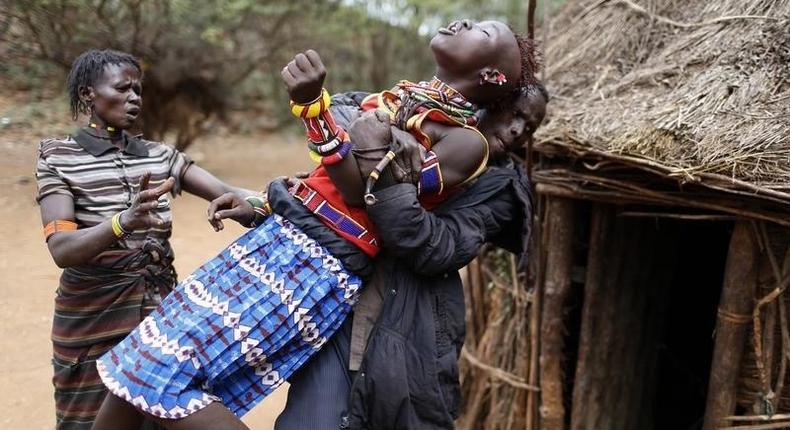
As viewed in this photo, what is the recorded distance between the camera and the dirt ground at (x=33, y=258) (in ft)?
12.9

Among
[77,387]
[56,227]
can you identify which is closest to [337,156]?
[56,227]

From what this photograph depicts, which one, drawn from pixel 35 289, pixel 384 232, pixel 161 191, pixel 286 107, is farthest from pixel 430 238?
pixel 286 107

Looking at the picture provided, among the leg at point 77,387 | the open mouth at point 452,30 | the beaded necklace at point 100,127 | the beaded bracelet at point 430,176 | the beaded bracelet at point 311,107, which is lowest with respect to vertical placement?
the leg at point 77,387

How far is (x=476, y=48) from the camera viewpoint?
2000 millimetres

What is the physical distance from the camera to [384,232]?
1.88 metres

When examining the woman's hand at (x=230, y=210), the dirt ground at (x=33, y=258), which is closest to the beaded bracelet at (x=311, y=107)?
the woman's hand at (x=230, y=210)

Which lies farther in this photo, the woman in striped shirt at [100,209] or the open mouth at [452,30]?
the woman in striped shirt at [100,209]

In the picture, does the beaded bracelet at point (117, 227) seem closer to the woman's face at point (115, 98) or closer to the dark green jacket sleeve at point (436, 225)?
the woman's face at point (115, 98)

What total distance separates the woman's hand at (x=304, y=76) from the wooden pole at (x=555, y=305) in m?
2.28

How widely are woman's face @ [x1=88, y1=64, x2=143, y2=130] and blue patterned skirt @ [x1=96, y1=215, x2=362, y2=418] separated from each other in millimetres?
710

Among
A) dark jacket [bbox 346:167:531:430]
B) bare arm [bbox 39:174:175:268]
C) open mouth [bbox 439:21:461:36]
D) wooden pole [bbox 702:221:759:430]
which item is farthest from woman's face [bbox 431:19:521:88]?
wooden pole [bbox 702:221:759:430]

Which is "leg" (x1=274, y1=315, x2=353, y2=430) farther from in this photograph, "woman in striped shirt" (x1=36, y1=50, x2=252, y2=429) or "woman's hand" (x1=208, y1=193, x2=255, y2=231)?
"woman in striped shirt" (x1=36, y1=50, x2=252, y2=429)

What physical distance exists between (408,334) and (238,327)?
50 cm

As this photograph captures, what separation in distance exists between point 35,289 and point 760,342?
4792mm
